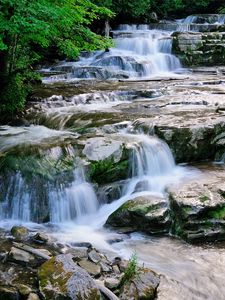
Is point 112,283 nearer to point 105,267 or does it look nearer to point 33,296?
point 105,267

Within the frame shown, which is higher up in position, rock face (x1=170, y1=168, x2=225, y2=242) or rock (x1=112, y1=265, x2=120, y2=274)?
rock face (x1=170, y1=168, x2=225, y2=242)

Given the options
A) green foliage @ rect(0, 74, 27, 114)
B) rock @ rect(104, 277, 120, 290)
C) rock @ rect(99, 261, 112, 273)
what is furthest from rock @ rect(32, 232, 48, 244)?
green foliage @ rect(0, 74, 27, 114)

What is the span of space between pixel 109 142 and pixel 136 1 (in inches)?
796

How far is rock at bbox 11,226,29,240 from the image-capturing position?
240 inches

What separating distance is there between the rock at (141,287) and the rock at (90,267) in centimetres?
48

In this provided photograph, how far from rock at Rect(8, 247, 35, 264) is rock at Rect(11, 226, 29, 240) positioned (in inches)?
26.2

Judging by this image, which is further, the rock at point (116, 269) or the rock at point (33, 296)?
the rock at point (116, 269)

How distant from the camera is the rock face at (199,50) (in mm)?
19922

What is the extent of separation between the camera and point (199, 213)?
6.51 meters

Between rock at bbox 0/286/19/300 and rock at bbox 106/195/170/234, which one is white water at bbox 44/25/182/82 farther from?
rock at bbox 0/286/19/300

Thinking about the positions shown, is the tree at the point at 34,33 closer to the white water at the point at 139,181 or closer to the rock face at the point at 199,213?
the white water at the point at 139,181

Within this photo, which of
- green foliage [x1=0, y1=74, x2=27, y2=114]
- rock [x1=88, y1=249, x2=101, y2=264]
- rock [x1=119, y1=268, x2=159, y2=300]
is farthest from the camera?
green foliage [x1=0, y1=74, x2=27, y2=114]

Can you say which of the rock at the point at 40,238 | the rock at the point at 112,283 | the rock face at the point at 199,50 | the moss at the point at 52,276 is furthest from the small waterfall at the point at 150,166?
the rock face at the point at 199,50

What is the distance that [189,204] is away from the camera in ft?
21.6
